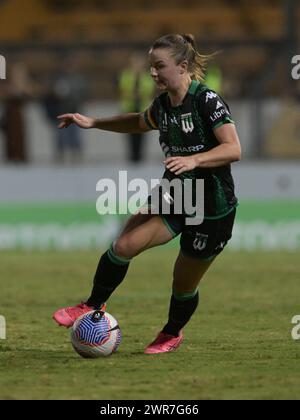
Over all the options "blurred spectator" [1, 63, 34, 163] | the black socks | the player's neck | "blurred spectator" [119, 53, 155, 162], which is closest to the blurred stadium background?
"blurred spectator" [1, 63, 34, 163]

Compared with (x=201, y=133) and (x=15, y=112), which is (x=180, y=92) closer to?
(x=201, y=133)

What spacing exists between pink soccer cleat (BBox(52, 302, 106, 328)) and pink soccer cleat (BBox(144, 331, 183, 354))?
0.45m

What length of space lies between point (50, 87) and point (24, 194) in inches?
98.9

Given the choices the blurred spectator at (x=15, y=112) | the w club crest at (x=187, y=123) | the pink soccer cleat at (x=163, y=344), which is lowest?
the pink soccer cleat at (x=163, y=344)

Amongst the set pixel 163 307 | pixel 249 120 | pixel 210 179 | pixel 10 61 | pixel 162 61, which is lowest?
pixel 163 307

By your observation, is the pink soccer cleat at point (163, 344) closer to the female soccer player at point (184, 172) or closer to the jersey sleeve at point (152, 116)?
the female soccer player at point (184, 172)

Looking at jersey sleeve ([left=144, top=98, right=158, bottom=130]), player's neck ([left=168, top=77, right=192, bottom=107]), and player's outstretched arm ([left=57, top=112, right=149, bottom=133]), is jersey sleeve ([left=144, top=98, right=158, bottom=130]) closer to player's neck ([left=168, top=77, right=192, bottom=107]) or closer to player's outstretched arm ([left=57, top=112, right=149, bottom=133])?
player's outstretched arm ([left=57, top=112, right=149, bottom=133])

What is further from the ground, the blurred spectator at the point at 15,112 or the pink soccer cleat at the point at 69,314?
the blurred spectator at the point at 15,112

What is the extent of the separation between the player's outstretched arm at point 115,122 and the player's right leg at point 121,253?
76cm

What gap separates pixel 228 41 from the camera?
17.6 metres

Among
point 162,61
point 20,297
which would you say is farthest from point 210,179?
point 20,297

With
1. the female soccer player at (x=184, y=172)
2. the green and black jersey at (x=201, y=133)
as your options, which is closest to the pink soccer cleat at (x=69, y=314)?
the female soccer player at (x=184, y=172)

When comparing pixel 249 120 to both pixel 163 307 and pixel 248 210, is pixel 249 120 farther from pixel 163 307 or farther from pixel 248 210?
pixel 163 307

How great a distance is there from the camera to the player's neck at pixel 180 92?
695cm
